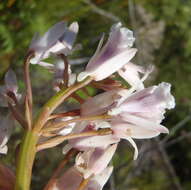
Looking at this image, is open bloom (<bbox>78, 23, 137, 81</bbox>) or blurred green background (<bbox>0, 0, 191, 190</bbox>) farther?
blurred green background (<bbox>0, 0, 191, 190</bbox>)

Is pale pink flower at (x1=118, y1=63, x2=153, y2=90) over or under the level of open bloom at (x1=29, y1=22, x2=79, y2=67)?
under

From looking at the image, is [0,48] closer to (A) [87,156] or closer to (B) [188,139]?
(A) [87,156]

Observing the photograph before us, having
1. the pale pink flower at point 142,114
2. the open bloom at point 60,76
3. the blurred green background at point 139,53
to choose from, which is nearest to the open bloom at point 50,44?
the open bloom at point 60,76

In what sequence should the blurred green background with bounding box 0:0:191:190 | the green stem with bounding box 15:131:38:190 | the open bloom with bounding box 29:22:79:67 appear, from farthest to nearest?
the blurred green background with bounding box 0:0:191:190
the open bloom with bounding box 29:22:79:67
the green stem with bounding box 15:131:38:190

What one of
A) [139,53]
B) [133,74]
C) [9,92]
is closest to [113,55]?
[133,74]

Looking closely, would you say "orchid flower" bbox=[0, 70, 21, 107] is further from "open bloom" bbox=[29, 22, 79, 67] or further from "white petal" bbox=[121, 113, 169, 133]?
"white petal" bbox=[121, 113, 169, 133]

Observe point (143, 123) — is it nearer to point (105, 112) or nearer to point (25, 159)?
point (105, 112)

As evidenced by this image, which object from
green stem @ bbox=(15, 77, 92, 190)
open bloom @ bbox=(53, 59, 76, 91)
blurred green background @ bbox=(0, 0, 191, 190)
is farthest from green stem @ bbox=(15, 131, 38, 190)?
blurred green background @ bbox=(0, 0, 191, 190)
